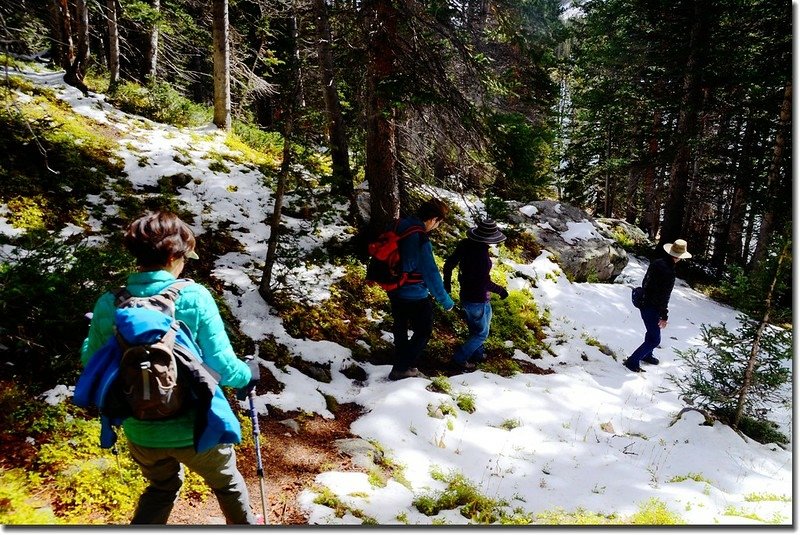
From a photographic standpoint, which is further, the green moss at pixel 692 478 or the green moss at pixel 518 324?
the green moss at pixel 518 324

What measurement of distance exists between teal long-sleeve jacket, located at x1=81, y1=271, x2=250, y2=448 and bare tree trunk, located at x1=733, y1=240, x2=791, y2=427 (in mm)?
5976

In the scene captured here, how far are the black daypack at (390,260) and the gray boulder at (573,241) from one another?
284 inches

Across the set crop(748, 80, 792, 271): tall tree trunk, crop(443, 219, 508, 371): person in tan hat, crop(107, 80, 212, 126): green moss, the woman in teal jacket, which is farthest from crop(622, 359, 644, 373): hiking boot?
crop(107, 80, 212, 126): green moss

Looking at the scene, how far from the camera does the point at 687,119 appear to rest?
14.3 meters

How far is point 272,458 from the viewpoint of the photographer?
4246 millimetres

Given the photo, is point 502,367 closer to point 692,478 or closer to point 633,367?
point 633,367

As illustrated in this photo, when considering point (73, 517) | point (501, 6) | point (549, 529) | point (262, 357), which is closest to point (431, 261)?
point (262, 357)

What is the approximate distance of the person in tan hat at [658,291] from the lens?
7.55 m

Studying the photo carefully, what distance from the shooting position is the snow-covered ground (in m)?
3.92

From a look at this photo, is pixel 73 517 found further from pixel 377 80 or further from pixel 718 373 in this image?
pixel 718 373

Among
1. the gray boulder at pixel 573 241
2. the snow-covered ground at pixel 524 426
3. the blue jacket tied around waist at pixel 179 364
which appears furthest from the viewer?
the gray boulder at pixel 573 241

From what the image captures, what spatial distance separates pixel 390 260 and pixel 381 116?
2.75m

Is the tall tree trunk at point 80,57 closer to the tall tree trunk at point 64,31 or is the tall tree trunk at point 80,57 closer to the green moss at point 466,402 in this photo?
the tall tree trunk at point 64,31

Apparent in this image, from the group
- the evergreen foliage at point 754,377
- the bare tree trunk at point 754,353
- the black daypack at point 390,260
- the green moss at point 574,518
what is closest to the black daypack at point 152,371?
the green moss at point 574,518
